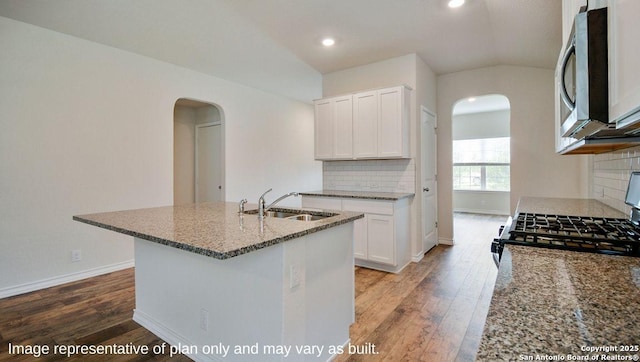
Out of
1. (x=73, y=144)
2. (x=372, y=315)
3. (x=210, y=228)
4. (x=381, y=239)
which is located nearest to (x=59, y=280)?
(x=73, y=144)

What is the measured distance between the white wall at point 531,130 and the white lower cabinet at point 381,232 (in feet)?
5.33

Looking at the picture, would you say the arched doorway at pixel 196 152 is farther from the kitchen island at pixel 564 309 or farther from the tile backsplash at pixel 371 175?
the kitchen island at pixel 564 309

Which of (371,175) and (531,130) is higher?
(531,130)

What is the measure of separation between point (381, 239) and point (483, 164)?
5761 mm

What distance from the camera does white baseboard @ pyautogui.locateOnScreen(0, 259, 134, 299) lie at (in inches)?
115

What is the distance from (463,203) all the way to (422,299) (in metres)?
6.26

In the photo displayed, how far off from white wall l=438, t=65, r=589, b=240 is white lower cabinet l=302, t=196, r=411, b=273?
162 centimetres

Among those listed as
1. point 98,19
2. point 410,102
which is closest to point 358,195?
point 410,102

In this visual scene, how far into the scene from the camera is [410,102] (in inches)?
152

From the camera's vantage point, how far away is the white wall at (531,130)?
3.93 m

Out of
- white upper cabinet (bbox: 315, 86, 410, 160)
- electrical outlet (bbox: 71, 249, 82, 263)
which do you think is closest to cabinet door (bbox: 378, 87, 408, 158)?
white upper cabinet (bbox: 315, 86, 410, 160)

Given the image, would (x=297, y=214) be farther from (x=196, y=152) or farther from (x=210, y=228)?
(x=196, y=152)

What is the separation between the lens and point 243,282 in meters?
1.66

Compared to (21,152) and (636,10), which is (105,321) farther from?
(636,10)
